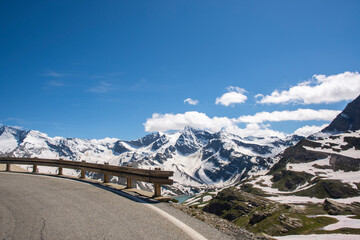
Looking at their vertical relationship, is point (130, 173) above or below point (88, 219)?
above

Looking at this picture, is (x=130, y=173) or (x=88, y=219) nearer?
(x=88, y=219)

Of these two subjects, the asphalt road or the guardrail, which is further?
the guardrail

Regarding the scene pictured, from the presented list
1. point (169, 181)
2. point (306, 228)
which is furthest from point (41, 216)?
point (306, 228)

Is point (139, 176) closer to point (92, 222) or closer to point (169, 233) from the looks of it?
point (92, 222)

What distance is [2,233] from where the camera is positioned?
20.5 feet

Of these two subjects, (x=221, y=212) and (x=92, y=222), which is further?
(x=221, y=212)

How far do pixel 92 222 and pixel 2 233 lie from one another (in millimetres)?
2218

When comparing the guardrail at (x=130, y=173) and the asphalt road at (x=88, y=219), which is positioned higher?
the guardrail at (x=130, y=173)

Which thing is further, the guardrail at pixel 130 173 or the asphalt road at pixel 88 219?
the guardrail at pixel 130 173

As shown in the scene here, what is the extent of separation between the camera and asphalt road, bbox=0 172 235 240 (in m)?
6.28

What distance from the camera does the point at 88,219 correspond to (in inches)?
299

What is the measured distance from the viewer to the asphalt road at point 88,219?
6277mm

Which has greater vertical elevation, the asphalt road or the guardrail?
the guardrail

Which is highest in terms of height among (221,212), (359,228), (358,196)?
(359,228)
